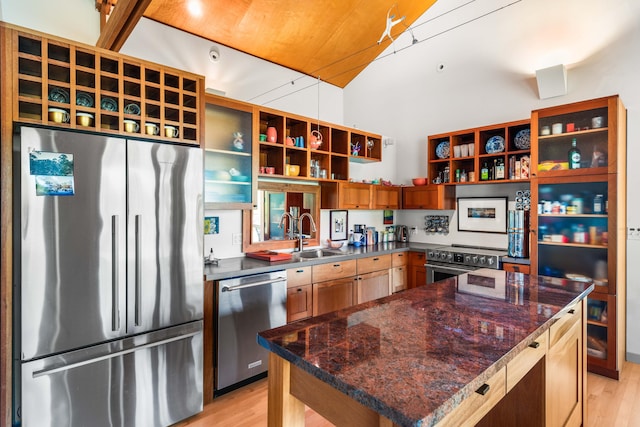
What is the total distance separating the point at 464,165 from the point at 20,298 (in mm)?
4457

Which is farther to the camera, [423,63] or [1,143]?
[423,63]

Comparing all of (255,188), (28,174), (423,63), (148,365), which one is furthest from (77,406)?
(423,63)

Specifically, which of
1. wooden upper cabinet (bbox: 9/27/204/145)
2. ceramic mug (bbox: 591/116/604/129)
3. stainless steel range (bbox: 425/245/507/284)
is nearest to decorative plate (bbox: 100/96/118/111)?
wooden upper cabinet (bbox: 9/27/204/145)

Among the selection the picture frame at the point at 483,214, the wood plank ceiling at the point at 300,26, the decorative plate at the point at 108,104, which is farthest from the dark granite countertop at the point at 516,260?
the decorative plate at the point at 108,104

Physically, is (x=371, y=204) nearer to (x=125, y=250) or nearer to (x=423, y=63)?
(x=423, y=63)

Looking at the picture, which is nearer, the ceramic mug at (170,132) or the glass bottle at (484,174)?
the ceramic mug at (170,132)

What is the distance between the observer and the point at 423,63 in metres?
4.84

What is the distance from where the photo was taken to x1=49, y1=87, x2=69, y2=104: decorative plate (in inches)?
78.1

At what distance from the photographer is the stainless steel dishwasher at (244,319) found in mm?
2609

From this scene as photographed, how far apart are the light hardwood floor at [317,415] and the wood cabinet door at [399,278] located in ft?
6.58

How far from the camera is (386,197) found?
470 centimetres

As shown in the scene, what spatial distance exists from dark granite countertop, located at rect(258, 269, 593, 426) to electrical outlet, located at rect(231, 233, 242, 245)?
1989 mm

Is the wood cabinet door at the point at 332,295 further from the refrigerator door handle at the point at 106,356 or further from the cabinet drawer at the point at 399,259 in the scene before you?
the refrigerator door handle at the point at 106,356

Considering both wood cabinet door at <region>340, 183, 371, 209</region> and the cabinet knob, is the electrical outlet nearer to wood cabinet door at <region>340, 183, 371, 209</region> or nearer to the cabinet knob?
wood cabinet door at <region>340, 183, 371, 209</region>
